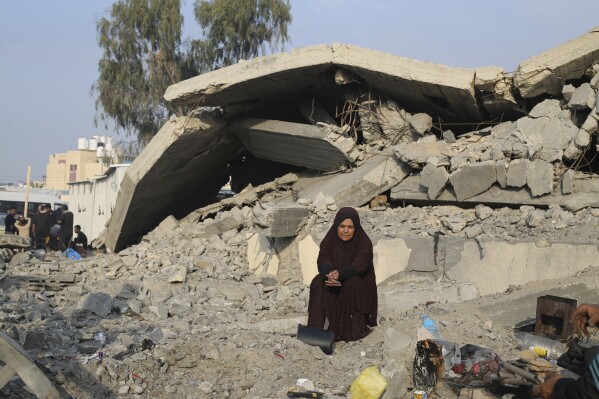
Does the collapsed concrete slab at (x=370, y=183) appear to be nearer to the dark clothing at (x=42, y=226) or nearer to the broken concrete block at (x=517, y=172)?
the broken concrete block at (x=517, y=172)

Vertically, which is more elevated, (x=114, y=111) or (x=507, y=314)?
(x=114, y=111)

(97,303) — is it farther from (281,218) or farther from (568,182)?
(568,182)

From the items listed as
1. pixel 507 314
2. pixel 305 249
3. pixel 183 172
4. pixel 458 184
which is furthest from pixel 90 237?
pixel 507 314

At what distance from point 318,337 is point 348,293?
0.60 meters

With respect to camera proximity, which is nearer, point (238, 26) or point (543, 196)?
point (543, 196)

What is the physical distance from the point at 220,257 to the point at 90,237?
10946 millimetres

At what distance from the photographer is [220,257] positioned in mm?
9344

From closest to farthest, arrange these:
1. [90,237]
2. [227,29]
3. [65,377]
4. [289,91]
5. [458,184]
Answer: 1. [65,377]
2. [458,184]
3. [289,91]
4. [90,237]
5. [227,29]

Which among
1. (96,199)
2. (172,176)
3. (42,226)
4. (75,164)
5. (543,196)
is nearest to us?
(543,196)

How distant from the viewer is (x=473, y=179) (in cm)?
794

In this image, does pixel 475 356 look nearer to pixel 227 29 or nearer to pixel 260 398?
pixel 260 398

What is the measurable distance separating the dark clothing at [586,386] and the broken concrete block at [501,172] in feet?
17.1

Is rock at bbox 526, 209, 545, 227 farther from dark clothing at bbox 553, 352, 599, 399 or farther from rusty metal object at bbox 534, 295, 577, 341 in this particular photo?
dark clothing at bbox 553, 352, 599, 399

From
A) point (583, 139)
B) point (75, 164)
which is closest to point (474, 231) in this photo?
Answer: point (583, 139)
